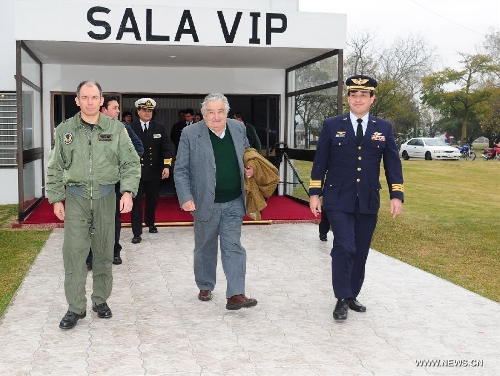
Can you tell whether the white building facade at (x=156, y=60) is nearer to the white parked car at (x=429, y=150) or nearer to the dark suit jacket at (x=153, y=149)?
the dark suit jacket at (x=153, y=149)

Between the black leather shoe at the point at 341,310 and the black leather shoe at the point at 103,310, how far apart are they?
173 cm

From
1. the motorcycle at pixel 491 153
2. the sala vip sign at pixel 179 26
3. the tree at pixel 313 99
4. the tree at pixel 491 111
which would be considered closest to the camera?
the sala vip sign at pixel 179 26

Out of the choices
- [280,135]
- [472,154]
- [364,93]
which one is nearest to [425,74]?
[472,154]

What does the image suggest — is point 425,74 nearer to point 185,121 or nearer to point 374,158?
point 185,121

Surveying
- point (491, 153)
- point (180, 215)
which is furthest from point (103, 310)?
point (491, 153)

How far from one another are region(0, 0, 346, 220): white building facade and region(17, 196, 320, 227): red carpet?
237 millimetres

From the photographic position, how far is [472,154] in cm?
3900

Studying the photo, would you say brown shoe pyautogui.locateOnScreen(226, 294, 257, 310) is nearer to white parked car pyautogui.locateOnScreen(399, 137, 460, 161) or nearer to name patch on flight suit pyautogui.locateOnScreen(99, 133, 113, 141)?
name patch on flight suit pyautogui.locateOnScreen(99, 133, 113, 141)

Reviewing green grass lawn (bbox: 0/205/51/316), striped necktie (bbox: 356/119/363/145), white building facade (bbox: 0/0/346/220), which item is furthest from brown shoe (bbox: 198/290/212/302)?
white building facade (bbox: 0/0/346/220)

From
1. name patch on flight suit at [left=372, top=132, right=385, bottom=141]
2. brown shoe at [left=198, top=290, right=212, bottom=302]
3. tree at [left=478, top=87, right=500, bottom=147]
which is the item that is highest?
tree at [left=478, top=87, right=500, bottom=147]

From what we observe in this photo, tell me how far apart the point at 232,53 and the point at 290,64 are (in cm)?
191

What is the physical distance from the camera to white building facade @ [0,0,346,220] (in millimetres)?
9062

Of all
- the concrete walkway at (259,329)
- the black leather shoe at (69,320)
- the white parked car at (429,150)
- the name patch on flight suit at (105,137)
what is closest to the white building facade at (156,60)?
the concrete walkway at (259,329)

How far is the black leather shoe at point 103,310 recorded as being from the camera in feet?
16.4
